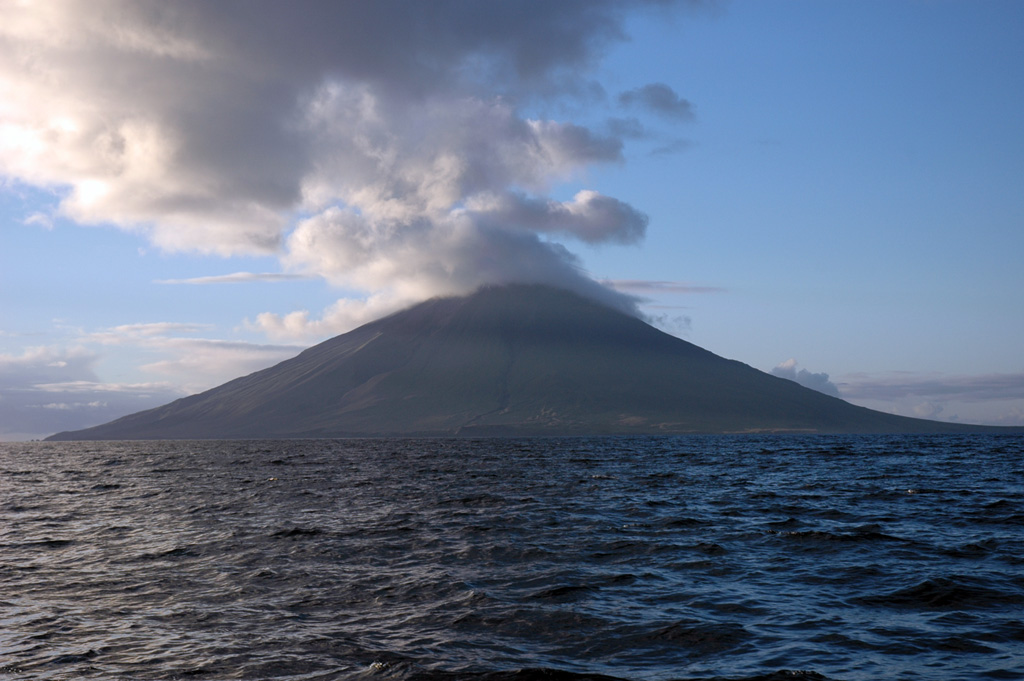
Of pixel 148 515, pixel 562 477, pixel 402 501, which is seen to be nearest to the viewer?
pixel 148 515

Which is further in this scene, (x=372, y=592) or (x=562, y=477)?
(x=562, y=477)

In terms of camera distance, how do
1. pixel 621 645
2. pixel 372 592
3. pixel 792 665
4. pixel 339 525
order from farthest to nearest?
pixel 339 525
pixel 372 592
pixel 621 645
pixel 792 665

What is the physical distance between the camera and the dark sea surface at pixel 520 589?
1497 centimetres

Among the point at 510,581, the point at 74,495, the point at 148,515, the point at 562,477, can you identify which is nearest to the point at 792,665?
the point at 510,581

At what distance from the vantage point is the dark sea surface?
15.0 m

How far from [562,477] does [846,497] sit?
21847 millimetres

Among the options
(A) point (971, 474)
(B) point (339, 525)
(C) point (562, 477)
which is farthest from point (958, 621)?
(A) point (971, 474)

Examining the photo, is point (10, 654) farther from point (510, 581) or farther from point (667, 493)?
point (667, 493)

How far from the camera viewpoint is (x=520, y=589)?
68.4ft

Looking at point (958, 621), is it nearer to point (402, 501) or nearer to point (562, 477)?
point (402, 501)

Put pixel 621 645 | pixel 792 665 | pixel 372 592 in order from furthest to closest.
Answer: pixel 372 592
pixel 621 645
pixel 792 665

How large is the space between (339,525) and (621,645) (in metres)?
19.0

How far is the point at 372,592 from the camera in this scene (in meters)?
20.5

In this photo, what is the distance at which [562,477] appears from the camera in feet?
194
